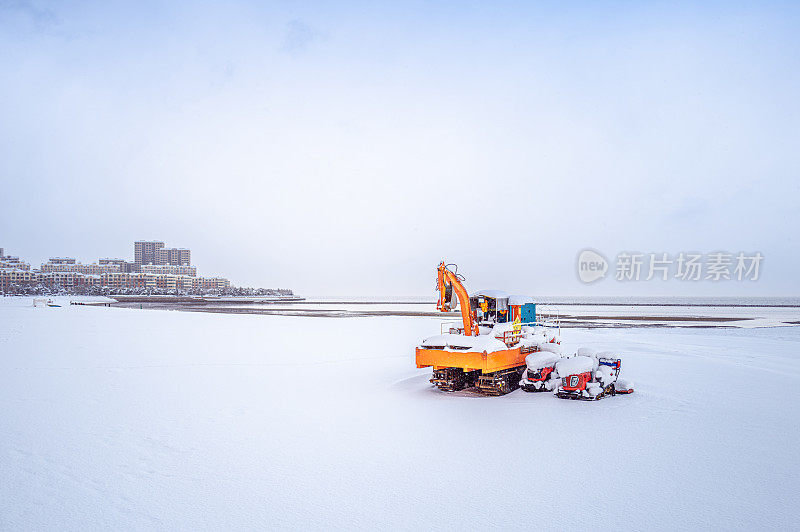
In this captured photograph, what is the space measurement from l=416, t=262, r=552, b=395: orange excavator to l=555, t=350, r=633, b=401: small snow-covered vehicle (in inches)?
47.1

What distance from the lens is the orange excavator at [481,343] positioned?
36.5 ft

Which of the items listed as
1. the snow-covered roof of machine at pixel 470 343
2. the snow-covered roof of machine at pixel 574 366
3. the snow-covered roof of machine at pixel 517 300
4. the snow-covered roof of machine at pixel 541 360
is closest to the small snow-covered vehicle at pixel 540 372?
the snow-covered roof of machine at pixel 541 360

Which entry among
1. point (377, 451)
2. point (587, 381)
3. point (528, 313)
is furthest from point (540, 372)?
point (377, 451)

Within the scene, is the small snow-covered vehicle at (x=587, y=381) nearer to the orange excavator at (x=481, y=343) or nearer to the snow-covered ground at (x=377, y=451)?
the snow-covered ground at (x=377, y=451)

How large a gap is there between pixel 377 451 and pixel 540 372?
585cm

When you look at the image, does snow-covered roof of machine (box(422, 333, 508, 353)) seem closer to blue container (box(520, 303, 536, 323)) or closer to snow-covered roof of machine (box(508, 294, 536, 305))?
snow-covered roof of machine (box(508, 294, 536, 305))

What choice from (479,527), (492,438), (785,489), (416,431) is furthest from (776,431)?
(479,527)

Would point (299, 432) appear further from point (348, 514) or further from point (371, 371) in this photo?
point (371, 371)

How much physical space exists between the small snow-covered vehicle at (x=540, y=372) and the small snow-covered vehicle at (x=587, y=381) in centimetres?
31

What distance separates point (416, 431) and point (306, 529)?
12.4 ft

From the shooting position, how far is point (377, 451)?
7.30 m

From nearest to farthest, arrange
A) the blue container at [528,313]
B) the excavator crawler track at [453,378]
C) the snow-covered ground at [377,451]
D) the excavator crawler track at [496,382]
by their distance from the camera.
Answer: the snow-covered ground at [377,451] < the excavator crawler track at [496,382] < the excavator crawler track at [453,378] < the blue container at [528,313]

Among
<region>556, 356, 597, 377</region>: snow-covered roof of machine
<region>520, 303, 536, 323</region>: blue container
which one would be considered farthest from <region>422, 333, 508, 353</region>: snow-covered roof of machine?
<region>520, 303, 536, 323</region>: blue container

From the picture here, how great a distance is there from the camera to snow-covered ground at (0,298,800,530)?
17.2 ft
